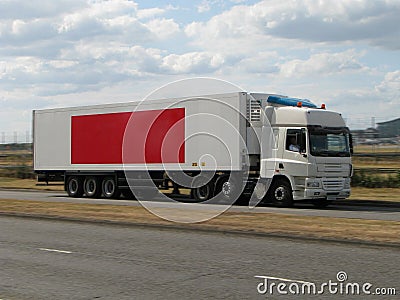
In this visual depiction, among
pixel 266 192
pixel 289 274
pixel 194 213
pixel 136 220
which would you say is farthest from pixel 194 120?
pixel 289 274

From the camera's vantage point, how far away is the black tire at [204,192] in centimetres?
2658

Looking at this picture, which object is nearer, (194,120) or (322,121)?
(322,121)

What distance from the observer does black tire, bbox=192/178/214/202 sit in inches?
1046

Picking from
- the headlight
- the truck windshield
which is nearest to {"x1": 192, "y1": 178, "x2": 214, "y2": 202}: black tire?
the headlight

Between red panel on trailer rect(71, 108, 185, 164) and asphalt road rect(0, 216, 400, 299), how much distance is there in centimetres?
1097

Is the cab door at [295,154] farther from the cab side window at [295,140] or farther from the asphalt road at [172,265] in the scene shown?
the asphalt road at [172,265]

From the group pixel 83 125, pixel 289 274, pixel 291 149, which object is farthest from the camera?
pixel 83 125

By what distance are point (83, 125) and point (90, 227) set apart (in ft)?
45.4

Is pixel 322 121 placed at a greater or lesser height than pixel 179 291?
greater

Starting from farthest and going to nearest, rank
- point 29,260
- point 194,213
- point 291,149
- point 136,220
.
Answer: point 291,149
point 194,213
point 136,220
point 29,260

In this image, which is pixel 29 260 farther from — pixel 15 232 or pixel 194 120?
pixel 194 120

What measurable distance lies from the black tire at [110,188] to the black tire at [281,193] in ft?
25.4

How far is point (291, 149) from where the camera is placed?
24.4 metres

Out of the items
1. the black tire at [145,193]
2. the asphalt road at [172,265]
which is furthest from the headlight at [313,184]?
the asphalt road at [172,265]
